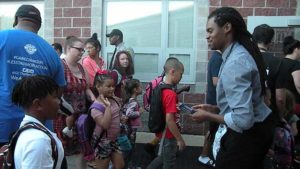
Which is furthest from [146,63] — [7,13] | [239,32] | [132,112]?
[239,32]

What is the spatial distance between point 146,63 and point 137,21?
810mm

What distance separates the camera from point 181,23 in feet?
24.7

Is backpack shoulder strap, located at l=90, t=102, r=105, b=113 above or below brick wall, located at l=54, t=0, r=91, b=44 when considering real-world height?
below

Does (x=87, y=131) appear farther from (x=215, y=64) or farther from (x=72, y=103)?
(x=215, y=64)

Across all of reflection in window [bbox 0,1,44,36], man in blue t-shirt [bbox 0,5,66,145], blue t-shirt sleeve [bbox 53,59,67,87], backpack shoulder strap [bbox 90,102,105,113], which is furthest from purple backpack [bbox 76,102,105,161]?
reflection in window [bbox 0,1,44,36]

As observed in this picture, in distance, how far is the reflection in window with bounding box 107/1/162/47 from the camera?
763cm

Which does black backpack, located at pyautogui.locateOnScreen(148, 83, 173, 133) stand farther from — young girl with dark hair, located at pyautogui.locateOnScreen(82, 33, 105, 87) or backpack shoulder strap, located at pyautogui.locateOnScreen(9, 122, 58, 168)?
backpack shoulder strap, located at pyautogui.locateOnScreen(9, 122, 58, 168)

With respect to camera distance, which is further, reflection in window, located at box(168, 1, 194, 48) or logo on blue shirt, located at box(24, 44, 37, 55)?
reflection in window, located at box(168, 1, 194, 48)

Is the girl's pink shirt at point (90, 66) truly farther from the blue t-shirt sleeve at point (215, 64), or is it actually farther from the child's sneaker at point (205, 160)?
the child's sneaker at point (205, 160)

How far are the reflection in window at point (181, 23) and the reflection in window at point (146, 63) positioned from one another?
42 cm

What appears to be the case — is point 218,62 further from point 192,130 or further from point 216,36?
point 192,130

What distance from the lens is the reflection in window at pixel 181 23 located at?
750 centimetres

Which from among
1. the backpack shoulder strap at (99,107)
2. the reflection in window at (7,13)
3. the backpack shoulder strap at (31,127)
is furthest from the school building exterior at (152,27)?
the backpack shoulder strap at (31,127)

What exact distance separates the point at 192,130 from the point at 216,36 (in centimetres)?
460
